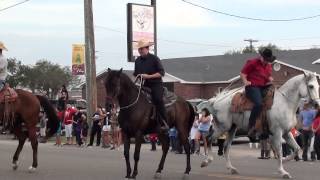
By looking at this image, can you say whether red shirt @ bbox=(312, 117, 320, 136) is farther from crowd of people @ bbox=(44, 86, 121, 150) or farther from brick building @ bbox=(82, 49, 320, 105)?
brick building @ bbox=(82, 49, 320, 105)

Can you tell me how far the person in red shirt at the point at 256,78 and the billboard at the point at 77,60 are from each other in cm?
2702

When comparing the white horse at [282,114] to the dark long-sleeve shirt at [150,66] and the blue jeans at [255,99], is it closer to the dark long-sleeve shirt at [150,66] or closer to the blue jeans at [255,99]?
the blue jeans at [255,99]

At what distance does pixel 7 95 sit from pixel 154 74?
151 inches

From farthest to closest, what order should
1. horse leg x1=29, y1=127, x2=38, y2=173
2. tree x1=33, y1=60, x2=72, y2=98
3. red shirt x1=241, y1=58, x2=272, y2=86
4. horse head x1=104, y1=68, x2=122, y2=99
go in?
tree x1=33, y1=60, x2=72, y2=98 < horse leg x1=29, y1=127, x2=38, y2=173 < red shirt x1=241, y1=58, x2=272, y2=86 < horse head x1=104, y1=68, x2=122, y2=99

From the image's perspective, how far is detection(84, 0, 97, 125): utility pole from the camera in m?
28.6

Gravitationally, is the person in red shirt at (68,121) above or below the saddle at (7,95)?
below

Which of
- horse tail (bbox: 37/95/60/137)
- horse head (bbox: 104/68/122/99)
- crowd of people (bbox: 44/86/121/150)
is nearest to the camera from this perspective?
horse head (bbox: 104/68/122/99)

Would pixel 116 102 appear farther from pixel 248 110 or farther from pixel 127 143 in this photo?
pixel 248 110

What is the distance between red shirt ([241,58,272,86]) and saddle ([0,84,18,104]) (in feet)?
17.4

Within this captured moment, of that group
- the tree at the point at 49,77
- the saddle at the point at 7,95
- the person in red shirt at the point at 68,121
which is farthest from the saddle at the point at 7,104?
the tree at the point at 49,77

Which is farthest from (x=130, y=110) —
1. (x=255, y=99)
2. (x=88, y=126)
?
(x=88, y=126)

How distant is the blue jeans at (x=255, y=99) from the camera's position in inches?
508

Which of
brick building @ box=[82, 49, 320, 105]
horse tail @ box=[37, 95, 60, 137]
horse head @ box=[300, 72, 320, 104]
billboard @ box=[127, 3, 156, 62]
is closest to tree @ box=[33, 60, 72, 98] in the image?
brick building @ box=[82, 49, 320, 105]

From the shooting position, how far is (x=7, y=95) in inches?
553
